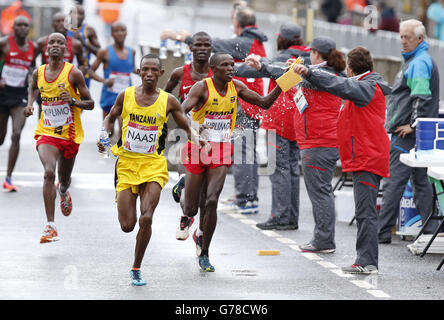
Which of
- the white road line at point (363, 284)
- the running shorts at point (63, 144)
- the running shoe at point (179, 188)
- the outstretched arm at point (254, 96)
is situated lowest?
the white road line at point (363, 284)

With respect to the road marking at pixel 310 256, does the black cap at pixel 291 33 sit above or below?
above

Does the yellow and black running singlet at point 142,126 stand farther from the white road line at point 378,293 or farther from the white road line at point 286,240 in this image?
the white road line at point 286,240

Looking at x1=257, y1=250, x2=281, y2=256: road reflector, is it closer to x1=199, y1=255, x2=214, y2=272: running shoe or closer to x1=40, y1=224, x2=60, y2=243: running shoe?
x1=199, y1=255, x2=214, y2=272: running shoe

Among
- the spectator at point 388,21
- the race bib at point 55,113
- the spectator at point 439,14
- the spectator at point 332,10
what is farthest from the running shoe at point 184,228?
the spectator at point 332,10

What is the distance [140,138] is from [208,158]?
34.3 inches

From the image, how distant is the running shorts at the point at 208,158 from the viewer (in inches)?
452

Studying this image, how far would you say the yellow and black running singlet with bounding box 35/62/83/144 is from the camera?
42.0 feet

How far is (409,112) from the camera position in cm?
1330

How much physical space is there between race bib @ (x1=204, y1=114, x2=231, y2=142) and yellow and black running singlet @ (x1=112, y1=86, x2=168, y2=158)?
0.65 m

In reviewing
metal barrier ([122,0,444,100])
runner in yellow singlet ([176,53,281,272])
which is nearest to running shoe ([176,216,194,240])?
runner in yellow singlet ([176,53,281,272])
